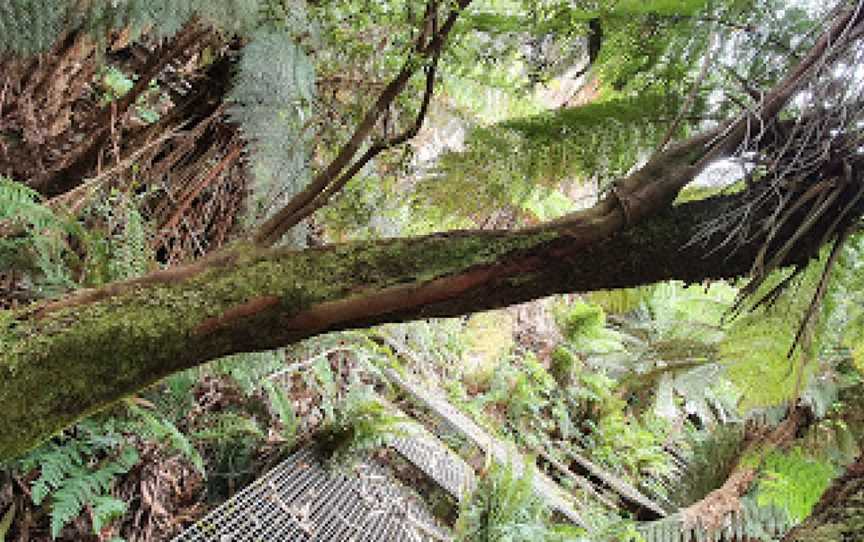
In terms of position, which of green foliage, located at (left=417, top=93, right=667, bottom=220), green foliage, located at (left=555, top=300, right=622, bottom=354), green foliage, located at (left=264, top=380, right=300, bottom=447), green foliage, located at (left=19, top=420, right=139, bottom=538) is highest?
green foliage, located at (left=417, top=93, right=667, bottom=220)

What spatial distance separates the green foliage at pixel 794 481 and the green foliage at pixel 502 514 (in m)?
0.88

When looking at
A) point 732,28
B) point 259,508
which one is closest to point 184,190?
point 259,508

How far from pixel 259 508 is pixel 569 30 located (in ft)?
5.53

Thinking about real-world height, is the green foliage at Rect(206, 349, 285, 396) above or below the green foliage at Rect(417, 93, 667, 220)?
below

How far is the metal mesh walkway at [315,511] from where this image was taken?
6.87ft

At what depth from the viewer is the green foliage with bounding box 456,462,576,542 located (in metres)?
2.74

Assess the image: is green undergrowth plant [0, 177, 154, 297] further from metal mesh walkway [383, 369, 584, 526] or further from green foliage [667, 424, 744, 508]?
green foliage [667, 424, 744, 508]

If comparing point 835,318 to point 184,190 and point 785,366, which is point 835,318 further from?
point 184,190

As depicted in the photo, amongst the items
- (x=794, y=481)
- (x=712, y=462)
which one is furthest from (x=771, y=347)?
(x=712, y=462)

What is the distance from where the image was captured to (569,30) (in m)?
1.61

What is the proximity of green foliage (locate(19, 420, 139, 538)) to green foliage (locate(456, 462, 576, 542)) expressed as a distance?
1.36 metres

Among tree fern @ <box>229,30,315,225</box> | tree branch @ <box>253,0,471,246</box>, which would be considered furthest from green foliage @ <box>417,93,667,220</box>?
tree fern @ <box>229,30,315,225</box>

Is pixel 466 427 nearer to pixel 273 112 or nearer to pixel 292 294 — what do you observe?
pixel 273 112

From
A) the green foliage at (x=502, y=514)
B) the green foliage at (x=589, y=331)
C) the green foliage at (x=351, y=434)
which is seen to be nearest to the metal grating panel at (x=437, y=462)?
the green foliage at (x=502, y=514)
